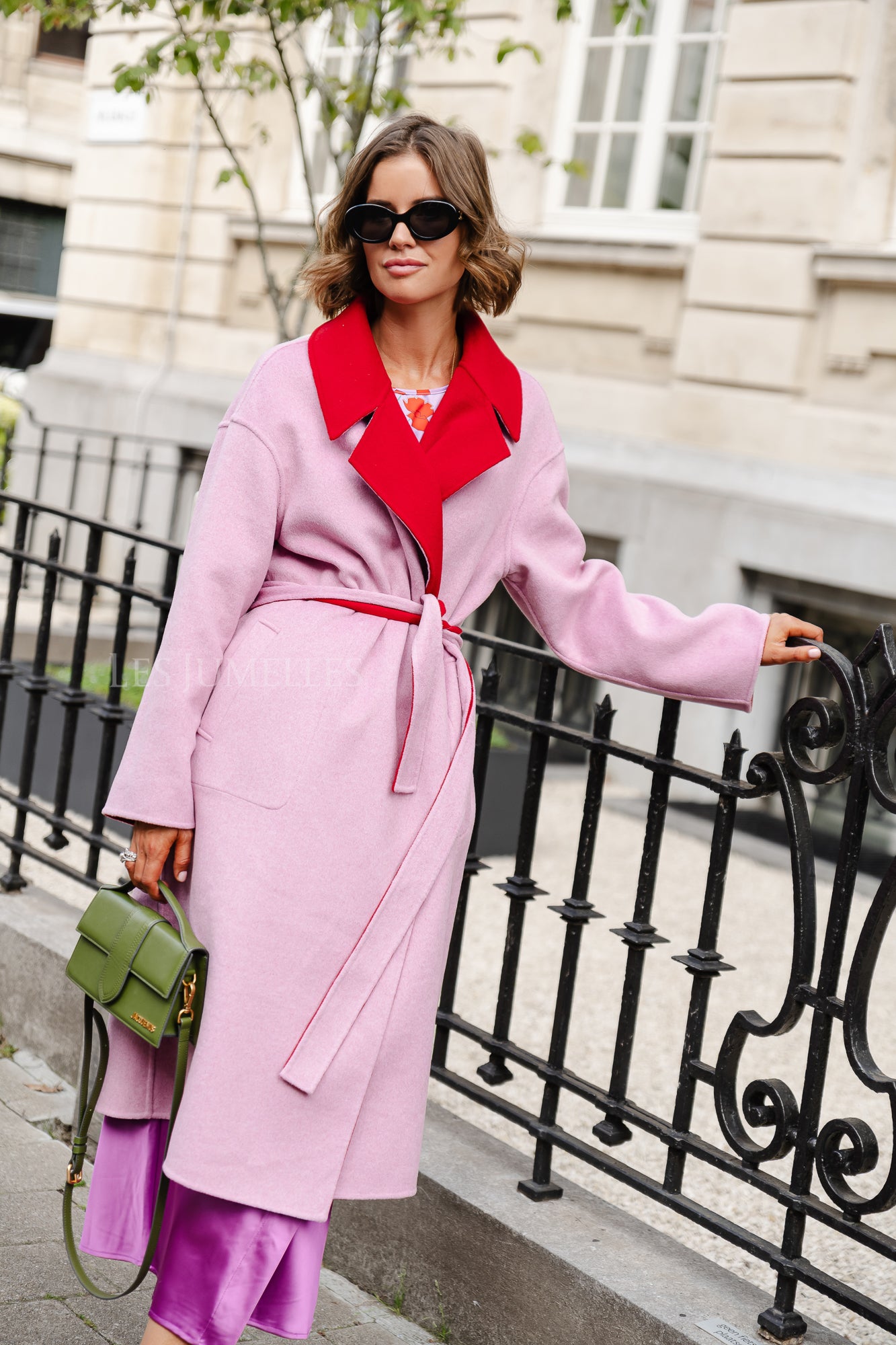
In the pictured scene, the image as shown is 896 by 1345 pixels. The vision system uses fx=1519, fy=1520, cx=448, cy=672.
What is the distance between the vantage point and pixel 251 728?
7.40 feet

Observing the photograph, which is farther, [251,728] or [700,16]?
[700,16]

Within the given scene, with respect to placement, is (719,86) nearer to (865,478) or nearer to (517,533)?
(865,478)

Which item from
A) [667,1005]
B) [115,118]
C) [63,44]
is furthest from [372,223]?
[63,44]

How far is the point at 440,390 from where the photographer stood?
2.43 meters

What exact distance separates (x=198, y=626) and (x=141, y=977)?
0.53 metres

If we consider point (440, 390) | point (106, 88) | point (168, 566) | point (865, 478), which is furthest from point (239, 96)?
point (440, 390)

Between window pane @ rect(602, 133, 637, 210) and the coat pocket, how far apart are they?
8343 millimetres

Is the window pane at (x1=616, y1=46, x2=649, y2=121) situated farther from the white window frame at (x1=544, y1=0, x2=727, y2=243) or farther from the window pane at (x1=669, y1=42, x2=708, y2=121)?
the window pane at (x1=669, y1=42, x2=708, y2=121)

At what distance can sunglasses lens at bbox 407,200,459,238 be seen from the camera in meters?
2.28

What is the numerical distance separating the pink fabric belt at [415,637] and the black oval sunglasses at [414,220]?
1.77 feet

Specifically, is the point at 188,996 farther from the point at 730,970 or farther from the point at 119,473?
the point at 119,473

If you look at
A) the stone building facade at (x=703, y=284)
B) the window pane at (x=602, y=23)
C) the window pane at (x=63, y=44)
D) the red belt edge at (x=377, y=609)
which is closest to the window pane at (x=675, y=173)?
the stone building facade at (x=703, y=284)

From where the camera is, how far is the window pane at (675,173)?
9594mm

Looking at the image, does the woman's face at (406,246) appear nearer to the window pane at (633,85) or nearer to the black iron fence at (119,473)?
the window pane at (633,85)
